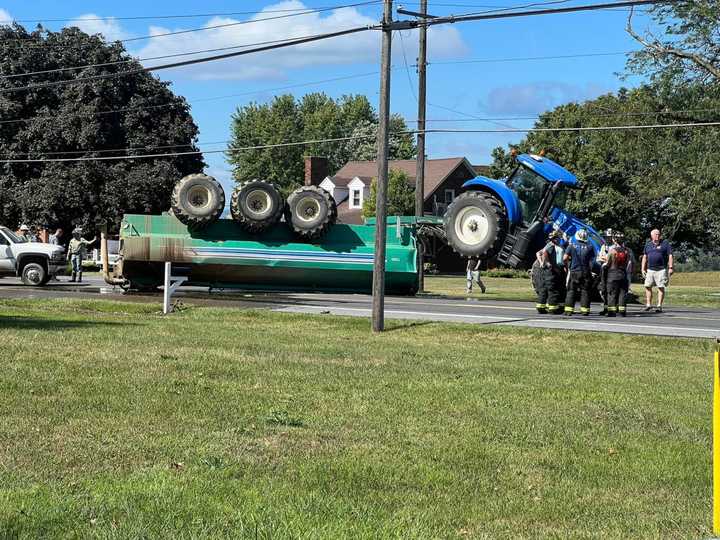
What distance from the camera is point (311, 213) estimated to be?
2562 centimetres

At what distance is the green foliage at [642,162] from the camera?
29.9 m

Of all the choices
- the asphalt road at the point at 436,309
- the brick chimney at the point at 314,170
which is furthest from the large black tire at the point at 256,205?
the brick chimney at the point at 314,170

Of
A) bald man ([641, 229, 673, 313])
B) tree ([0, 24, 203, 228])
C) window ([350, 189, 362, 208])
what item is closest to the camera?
bald man ([641, 229, 673, 313])

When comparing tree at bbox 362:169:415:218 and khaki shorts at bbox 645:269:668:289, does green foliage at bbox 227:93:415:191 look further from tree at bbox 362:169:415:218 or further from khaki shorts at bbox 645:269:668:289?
khaki shorts at bbox 645:269:668:289

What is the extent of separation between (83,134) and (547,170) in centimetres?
3149

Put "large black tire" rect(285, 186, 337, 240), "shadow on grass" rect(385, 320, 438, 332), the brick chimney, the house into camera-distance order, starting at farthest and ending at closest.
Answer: the brick chimney < the house < "large black tire" rect(285, 186, 337, 240) < "shadow on grass" rect(385, 320, 438, 332)

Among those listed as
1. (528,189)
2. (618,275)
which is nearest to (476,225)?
(528,189)

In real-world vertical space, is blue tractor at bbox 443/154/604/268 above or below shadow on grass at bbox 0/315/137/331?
above

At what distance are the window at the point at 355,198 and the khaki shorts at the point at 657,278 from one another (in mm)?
42657

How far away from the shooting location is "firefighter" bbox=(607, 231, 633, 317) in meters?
20.5

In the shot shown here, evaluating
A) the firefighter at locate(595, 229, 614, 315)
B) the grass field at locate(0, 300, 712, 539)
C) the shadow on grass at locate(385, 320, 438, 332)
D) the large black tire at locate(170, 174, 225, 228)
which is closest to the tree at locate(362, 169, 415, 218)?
the large black tire at locate(170, 174, 225, 228)

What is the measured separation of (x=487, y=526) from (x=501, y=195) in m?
19.1

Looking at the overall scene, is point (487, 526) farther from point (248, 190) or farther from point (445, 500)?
point (248, 190)

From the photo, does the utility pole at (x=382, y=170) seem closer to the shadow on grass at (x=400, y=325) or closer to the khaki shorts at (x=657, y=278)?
the shadow on grass at (x=400, y=325)
